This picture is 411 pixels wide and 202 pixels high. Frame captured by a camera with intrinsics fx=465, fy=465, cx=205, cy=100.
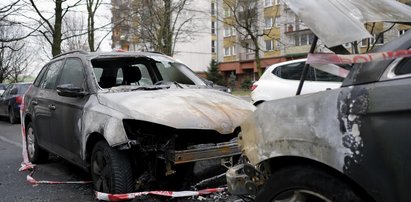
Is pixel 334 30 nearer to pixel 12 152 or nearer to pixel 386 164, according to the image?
pixel 386 164

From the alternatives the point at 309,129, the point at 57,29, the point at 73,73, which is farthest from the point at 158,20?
the point at 309,129

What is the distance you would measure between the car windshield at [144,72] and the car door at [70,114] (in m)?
0.33

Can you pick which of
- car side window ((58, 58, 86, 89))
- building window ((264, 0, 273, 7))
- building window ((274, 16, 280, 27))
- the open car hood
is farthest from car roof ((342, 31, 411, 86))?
building window ((264, 0, 273, 7))

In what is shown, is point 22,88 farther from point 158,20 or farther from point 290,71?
point 158,20

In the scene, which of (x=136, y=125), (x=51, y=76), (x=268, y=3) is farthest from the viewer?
(x=268, y=3)

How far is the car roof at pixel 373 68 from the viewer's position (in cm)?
239

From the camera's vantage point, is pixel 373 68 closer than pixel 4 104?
Yes

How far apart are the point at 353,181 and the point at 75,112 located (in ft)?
12.6

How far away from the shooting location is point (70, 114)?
222 inches

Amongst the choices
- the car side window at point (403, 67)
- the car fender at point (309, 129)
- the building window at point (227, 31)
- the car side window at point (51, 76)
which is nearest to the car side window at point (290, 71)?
the car side window at point (51, 76)

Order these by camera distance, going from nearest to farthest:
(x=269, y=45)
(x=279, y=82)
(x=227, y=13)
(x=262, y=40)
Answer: (x=279, y=82) → (x=269, y=45) → (x=262, y=40) → (x=227, y=13)

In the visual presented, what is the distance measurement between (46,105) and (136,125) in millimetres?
2300

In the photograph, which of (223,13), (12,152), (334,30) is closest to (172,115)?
(334,30)

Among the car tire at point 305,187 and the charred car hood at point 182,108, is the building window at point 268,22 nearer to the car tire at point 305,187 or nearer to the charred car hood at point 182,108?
the charred car hood at point 182,108
